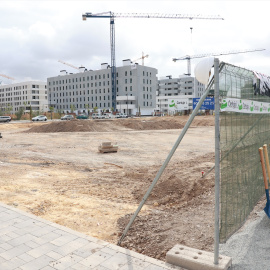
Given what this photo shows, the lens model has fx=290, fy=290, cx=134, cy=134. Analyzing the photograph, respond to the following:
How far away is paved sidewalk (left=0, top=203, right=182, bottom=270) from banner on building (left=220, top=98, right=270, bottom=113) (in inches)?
81.2

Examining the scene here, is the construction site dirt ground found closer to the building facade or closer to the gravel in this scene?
the gravel

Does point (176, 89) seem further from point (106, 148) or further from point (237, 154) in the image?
point (237, 154)

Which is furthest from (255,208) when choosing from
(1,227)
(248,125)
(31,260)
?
(1,227)

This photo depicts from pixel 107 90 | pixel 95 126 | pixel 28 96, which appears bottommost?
pixel 95 126

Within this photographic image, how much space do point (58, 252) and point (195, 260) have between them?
1.87 m

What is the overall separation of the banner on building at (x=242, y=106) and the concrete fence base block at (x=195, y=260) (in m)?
1.80

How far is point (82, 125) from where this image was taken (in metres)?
38.3

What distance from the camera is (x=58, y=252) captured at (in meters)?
4.01

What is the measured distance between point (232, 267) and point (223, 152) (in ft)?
4.55

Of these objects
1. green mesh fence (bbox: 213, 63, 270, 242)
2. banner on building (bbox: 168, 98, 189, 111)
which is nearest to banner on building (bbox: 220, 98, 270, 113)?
green mesh fence (bbox: 213, 63, 270, 242)

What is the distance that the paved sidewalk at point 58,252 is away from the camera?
11.9ft

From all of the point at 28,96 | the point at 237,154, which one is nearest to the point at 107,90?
the point at 28,96

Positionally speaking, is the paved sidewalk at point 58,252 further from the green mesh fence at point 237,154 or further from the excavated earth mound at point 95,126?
the excavated earth mound at point 95,126

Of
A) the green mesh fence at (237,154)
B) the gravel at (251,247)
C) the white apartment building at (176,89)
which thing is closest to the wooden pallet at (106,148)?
the green mesh fence at (237,154)
